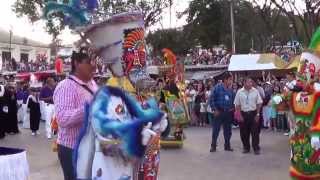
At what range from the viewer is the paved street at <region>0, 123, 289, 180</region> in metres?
9.09

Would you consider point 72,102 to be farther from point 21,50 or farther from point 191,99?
point 21,50

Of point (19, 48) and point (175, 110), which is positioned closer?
point (175, 110)

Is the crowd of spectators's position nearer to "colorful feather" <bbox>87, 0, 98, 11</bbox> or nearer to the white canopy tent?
the white canopy tent

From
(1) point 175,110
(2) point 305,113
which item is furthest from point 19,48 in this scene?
(2) point 305,113

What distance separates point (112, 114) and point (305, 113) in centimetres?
260

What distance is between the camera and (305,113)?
584 cm

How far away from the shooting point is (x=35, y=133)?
16.4 metres

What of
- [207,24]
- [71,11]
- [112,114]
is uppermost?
[207,24]

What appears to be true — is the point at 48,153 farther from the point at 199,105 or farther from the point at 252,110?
the point at 199,105

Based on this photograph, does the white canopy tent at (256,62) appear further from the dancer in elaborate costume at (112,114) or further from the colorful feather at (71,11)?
the colorful feather at (71,11)

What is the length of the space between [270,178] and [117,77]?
470cm

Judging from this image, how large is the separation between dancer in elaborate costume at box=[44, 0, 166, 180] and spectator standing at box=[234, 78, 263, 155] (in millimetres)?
7128

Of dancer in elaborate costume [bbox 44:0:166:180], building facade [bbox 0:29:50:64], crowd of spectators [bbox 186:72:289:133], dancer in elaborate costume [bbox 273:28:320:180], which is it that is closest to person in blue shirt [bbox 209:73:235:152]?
crowd of spectators [bbox 186:72:289:133]

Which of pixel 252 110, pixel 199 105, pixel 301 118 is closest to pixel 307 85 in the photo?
pixel 301 118
